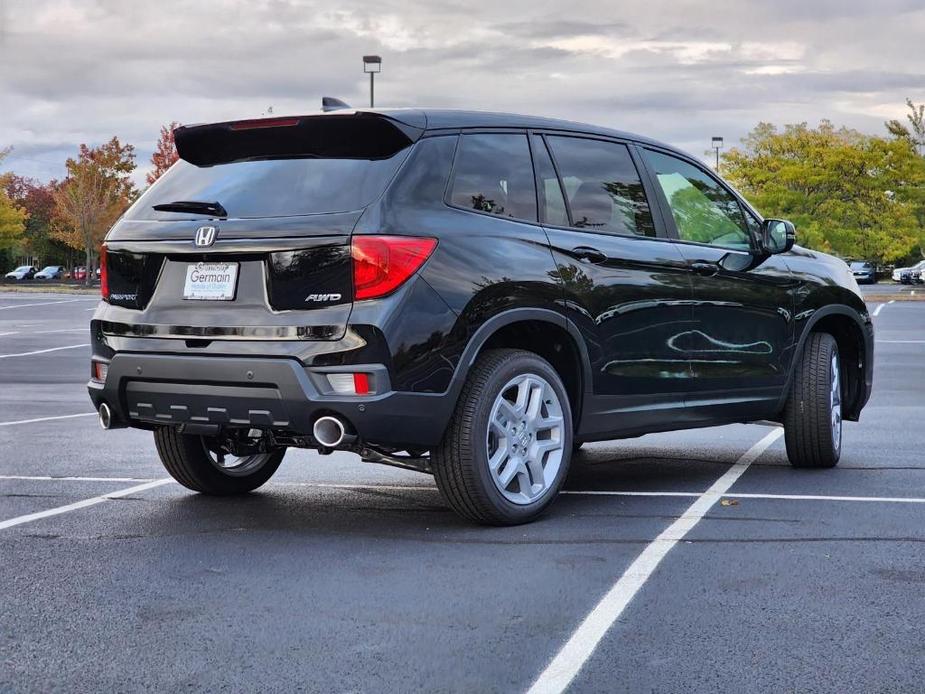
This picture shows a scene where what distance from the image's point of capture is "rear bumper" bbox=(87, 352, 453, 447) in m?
5.77

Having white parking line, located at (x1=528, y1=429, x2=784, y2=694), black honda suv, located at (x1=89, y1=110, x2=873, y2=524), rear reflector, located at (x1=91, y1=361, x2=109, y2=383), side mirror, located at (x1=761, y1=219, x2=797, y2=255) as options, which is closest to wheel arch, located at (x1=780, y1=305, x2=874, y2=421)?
side mirror, located at (x1=761, y1=219, x2=797, y2=255)

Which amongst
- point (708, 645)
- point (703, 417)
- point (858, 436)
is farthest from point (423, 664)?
point (858, 436)

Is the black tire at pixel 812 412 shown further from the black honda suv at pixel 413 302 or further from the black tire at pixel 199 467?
the black tire at pixel 199 467

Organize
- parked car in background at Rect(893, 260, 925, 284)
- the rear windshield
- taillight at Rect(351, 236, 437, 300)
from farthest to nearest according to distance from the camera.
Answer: parked car in background at Rect(893, 260, 925, 284) → the rear windshield → taillight at Rect(351, 236, 437, 300)

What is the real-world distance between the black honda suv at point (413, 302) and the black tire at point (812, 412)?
852 mm

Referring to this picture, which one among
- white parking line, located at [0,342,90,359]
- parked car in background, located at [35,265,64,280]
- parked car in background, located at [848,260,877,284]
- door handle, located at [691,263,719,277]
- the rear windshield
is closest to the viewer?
the rear windshield

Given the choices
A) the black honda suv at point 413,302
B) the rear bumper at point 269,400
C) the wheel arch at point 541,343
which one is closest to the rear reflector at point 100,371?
the black honda suv at point 413,302

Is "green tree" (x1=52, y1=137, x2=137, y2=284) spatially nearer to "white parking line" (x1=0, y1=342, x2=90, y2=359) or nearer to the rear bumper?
"white parking line" (x1=0, y1=342, x2=90, y2=359)

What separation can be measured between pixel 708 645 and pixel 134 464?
5089 millimetres

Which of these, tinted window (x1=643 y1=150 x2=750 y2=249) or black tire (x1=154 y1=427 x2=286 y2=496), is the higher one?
tinted window (x1=643 y1=150 x2=750 y2=249)

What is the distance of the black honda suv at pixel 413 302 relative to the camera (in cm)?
580

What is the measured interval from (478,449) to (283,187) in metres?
1.44

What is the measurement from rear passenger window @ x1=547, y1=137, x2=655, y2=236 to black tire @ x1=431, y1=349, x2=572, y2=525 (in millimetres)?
956

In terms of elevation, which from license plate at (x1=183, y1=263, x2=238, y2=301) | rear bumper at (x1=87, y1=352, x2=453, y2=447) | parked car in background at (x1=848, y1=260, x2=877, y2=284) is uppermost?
license plate at (x1=183, y1=263, x2=238, y2=301)
